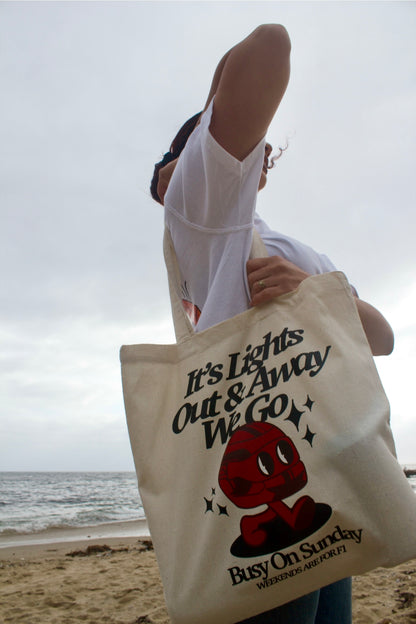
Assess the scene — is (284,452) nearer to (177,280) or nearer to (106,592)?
(177,280)

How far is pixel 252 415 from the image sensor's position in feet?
2.58

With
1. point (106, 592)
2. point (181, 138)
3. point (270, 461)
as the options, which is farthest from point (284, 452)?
point (106, 592)

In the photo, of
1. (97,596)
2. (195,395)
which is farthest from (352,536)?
(97,596)

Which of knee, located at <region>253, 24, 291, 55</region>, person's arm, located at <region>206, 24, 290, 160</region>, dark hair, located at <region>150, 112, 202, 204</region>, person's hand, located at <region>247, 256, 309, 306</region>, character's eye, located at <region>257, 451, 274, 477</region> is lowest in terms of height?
character's eye, located at <region>257, 451, 274, 477</region>

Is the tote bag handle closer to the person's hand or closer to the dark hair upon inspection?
the person's hand

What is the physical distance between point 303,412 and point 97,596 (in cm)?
396

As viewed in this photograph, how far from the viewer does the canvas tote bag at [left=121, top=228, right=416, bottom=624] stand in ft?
2.25

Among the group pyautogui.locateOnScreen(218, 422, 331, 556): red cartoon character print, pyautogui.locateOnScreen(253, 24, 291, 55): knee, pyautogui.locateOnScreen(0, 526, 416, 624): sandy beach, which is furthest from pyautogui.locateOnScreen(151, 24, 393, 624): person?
pyautogui.locateOnScreen(0, 526, 416, 624): sandy beach

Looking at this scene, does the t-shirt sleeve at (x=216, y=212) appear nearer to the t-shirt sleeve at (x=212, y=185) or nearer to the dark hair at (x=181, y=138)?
the t-shirt sleeve at (x=212, y=185)

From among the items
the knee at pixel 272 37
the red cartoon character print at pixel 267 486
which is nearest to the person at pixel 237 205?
the knee at pixel 272 37

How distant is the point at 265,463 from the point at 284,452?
0.13 ft

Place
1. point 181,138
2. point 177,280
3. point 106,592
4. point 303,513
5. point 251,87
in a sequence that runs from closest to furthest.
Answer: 1. point 303,513
2. point 251,87
3. point 177,280
4. point 181,138
5. point 106,592

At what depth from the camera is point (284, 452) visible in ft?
2.42

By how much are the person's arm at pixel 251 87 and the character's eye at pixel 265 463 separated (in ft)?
2.01
